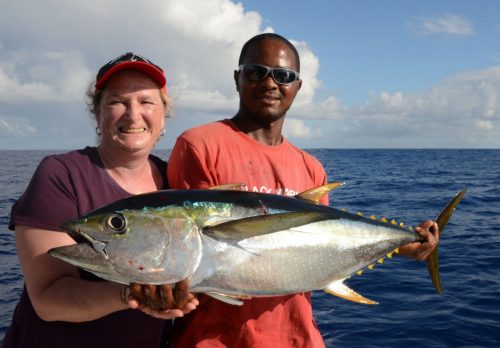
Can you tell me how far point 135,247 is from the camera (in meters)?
2.16

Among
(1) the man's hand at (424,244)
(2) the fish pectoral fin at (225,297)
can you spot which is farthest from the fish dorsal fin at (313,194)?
(1) the man's hand at (424,244)

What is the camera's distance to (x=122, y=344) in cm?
272

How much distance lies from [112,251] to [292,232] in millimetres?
944

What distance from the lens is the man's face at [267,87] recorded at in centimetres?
333

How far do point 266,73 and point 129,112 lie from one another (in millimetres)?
1055

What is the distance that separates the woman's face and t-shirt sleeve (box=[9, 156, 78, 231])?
355 mm

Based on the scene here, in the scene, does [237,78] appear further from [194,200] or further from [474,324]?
[474,324]

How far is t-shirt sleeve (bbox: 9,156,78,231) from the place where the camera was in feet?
7.86

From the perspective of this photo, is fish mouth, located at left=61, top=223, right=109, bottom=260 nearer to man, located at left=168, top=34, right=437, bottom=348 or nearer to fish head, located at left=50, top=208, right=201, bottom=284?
fish head, located at left=50, top=208, right=201, bottom=284

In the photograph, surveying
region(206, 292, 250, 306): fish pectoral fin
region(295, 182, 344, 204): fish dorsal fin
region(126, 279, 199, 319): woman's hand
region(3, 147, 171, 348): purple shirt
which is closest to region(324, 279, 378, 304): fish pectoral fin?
region(295, 182, 344, 204): fish dorsal fin

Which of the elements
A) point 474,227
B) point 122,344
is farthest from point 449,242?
point 122,344

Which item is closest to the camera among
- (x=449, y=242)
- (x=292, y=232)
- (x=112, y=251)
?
(x=112, y=251)

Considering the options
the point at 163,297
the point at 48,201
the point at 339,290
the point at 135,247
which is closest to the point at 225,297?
the point at 163,297

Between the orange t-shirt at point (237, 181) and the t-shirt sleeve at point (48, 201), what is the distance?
0.73 metres
